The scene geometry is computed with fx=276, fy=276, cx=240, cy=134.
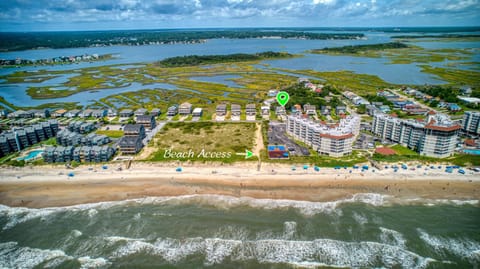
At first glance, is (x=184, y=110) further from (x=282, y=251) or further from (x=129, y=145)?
A: (x=282, y=251)

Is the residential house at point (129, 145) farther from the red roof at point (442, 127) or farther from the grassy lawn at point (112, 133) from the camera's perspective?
the red roof at point (442, 127)

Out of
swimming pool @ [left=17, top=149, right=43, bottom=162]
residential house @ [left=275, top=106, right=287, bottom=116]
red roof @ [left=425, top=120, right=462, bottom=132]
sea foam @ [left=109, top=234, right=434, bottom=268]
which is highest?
Answer: red roof @ [left=425, top=120, right=462, bottom=132]

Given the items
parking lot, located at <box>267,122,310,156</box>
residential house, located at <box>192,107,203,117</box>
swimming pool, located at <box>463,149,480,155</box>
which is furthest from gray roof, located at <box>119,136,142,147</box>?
swimming pool, located at <box>463,149,480,155</box>

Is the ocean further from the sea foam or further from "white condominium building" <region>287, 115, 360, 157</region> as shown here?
"white condominium building" <region>287, 115, 360, 157</region>

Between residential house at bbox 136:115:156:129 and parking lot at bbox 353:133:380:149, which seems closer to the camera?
parking lot at bbox 353:133:380:149

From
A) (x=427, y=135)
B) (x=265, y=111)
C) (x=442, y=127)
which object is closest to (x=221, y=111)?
(x=265, y=111)

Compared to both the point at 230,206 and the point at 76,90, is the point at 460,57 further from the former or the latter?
the point at 76,90

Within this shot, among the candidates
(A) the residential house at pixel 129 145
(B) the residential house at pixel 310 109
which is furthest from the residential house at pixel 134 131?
(B) the residential house at pixel 310 109
